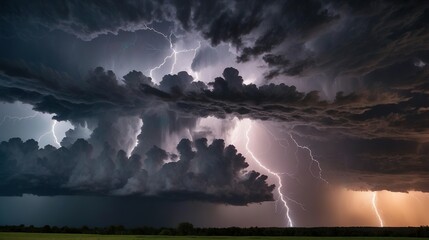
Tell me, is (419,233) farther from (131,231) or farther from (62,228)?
(62,228)

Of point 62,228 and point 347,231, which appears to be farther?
point 62,228

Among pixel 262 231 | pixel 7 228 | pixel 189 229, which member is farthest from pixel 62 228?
pixel 262 231

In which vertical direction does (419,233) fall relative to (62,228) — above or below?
below

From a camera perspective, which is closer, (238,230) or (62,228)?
(238,230)

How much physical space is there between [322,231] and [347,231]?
26.4ft

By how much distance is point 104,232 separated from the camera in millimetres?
140500

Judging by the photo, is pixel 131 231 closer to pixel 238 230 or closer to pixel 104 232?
pixel 104 232

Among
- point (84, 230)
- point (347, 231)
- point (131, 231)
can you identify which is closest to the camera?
point (347, 231)

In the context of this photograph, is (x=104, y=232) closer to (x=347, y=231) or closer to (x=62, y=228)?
(x=62, y=228)

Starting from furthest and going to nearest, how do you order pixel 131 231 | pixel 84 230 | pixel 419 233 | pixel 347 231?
pixel 84 230 → pixel 131 231 → pixel 347 231 → pixel 419 233

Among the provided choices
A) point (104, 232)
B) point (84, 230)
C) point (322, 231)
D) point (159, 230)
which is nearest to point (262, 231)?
point (322, 231)

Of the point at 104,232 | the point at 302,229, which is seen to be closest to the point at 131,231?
the point at 104,232

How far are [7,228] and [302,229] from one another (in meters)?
104

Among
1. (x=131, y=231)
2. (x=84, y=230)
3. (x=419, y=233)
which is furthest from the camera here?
(x=84, y=230)
